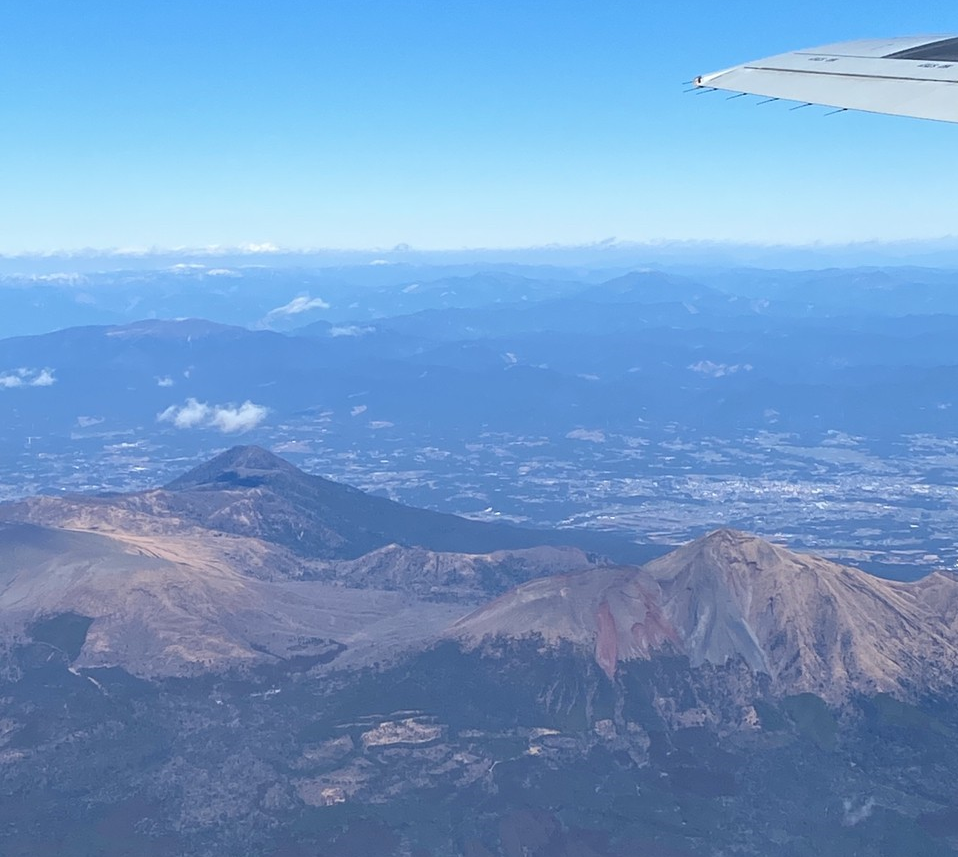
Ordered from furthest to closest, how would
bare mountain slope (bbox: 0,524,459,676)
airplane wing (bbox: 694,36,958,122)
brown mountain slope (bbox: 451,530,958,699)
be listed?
bare mountain slope (bbox: 0,524,459,676), brown mountain slope (bbox: 451,530,958,699), airplane wing (bbox: 694,36,958,122)

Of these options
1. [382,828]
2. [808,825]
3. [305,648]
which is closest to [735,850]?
[808,825]

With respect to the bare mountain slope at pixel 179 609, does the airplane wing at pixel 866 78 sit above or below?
above

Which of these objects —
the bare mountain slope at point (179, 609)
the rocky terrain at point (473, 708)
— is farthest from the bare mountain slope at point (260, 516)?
the bare mountain slope at point (179, 609)

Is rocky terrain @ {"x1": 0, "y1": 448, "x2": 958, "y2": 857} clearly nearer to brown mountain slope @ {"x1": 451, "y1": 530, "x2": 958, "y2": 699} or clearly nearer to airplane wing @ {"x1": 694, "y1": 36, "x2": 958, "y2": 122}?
brown mountain slope @ {"x1": 451, "y1": 530, "x2": 958, "y2": 699}

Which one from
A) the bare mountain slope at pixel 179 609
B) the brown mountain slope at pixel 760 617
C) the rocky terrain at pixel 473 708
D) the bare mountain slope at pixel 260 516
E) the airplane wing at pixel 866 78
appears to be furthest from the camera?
the bare mountain slope at pixel 260 516

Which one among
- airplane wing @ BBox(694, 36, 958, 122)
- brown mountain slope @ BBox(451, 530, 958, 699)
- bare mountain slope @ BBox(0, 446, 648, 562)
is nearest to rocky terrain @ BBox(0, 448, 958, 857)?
brown mountain slope @ BBox(451, 530, 958, 699)

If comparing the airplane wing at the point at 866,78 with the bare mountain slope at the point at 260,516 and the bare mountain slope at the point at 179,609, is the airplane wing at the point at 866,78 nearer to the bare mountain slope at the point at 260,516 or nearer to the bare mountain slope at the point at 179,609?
the bare mountain slope at the point at 179,609

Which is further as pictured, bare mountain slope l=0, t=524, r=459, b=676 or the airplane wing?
bare mountain slope l=0, t=524, r=459, b=676
